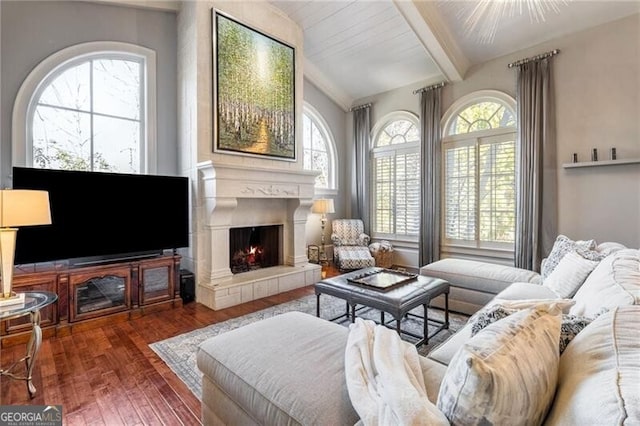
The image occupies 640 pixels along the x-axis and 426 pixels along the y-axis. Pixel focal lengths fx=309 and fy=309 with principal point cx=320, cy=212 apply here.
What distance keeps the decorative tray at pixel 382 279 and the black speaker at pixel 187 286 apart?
209 cm

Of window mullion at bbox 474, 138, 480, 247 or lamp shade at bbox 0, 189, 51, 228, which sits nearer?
lamp shade at bbox 0, 189, 51, 228

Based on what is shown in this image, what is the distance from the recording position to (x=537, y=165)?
414cm

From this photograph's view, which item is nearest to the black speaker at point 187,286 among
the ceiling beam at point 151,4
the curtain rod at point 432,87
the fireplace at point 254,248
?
the fireplace at point 254,248

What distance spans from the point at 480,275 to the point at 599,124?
8.55 feet

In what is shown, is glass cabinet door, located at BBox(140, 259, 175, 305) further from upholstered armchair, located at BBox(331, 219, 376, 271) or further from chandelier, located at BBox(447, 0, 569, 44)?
chandelier, located at BBox(447, 0, 569, 44)

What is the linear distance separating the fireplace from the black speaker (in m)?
0.70

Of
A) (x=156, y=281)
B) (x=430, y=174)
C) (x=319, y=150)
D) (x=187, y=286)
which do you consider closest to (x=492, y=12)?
(x=430, y=174)

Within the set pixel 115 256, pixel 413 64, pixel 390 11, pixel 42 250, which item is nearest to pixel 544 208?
pixel 413 64

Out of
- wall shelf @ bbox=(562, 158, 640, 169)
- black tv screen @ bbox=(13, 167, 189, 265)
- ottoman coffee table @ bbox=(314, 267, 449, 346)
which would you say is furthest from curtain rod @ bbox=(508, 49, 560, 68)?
black tv screen @ bbox=(13, 167, 189, 265)

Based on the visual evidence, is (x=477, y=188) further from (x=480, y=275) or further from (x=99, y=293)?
(x=99, y=293)

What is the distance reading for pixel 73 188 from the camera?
9.82ft

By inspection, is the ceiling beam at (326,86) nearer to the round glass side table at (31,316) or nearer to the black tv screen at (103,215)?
the black tv screen at (103,215)

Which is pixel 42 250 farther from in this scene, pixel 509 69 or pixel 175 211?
pixel 509 69

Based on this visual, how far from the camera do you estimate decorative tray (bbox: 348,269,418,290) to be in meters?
2.69
